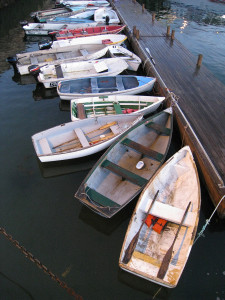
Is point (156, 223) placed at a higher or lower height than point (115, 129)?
lower

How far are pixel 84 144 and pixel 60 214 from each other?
154 inches

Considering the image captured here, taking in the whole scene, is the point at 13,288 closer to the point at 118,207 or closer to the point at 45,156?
the point at 118,207

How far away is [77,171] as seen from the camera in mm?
11898

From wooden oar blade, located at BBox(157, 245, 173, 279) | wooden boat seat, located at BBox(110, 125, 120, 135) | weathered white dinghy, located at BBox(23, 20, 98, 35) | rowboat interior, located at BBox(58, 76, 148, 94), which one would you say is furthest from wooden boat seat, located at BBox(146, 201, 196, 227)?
weathered white dinghy, located at BBox(23, 20, 98, 35)

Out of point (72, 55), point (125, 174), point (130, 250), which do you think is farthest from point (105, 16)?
point (130, 250)

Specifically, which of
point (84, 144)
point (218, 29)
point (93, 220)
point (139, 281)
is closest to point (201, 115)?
point (84, 144)

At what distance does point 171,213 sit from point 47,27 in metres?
31.5

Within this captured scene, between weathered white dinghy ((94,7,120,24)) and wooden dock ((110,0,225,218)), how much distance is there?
683cm

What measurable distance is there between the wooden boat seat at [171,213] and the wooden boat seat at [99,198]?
1.55 m

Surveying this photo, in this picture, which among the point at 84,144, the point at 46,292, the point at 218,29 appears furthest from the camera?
the point at 218,29

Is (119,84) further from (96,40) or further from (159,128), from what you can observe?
(96,40)

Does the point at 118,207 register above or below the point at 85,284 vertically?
above

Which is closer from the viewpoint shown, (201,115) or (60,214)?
(60,214)

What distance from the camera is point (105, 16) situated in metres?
33.2
